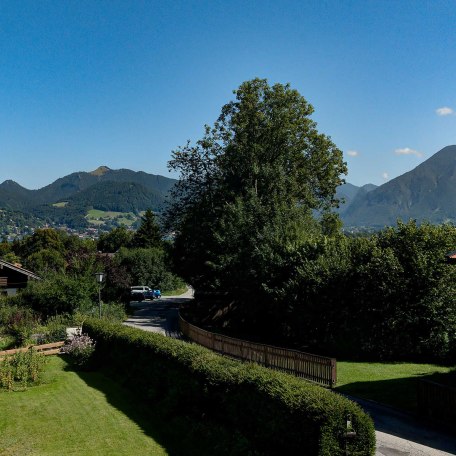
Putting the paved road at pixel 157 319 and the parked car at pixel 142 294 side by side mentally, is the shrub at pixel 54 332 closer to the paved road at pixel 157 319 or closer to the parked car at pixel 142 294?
the paved road at pixel 157 319

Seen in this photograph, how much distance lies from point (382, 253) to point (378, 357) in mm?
5195

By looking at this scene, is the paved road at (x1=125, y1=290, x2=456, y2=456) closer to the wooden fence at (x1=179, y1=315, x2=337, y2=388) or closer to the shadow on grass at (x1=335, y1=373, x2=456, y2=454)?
the shadow on grass at (x1=335, y1=373, x2=456, y2=454)

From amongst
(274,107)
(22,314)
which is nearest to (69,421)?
(22,314)

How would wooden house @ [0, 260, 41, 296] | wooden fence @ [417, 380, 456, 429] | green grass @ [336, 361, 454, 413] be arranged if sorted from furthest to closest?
wooden house @ [0, 260, 41, 296] → green grass @ [336, 361, 454, 413] → wooden fence @ [417, 380, 456, 429]

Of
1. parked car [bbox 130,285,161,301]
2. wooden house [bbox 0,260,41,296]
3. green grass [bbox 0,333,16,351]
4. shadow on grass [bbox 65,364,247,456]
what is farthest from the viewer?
parked car [bbox 130,285,161,301]

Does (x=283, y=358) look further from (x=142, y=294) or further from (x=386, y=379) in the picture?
(x=142, y=294)

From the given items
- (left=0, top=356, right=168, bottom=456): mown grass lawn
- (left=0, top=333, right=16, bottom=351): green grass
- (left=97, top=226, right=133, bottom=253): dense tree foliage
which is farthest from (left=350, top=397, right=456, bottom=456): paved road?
(left=97, top=226, right=133, bottom=253): dense tree foliage

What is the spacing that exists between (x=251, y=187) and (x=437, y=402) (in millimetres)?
22985

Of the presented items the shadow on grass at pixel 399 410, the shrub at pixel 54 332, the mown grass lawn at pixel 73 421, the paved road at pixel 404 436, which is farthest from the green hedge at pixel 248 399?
the shrub at pixel 54 332

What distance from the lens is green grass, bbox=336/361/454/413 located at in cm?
1628

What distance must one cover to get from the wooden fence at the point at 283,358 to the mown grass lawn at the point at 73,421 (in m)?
6.26

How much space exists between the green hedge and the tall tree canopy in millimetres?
13434

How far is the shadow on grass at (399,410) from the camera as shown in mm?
12630

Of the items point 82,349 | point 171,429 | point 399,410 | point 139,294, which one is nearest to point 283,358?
point 399,410
